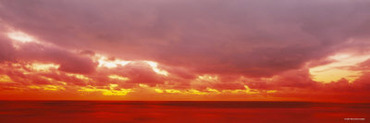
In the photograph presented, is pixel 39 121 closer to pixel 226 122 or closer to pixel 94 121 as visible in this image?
pixel 94 121

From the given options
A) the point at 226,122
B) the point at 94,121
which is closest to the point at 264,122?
the point at 226,122

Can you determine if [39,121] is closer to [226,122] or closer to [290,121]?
[226,122]

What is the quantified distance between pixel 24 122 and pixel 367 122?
184 feet

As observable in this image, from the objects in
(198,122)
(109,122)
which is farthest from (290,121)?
(109,122)

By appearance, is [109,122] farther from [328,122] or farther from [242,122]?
[328,122]

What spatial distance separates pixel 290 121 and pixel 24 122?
44.6 m

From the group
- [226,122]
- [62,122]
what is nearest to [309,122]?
[226,122]

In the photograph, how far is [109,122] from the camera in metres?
38.9

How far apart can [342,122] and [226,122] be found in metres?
18.9

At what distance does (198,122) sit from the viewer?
1591 inches

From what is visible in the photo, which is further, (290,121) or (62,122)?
(290,121)

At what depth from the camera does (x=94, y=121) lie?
40031 millimetres

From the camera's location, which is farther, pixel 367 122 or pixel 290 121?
pixel 290 121

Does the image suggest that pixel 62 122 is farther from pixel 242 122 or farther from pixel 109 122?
pixel 242 122
